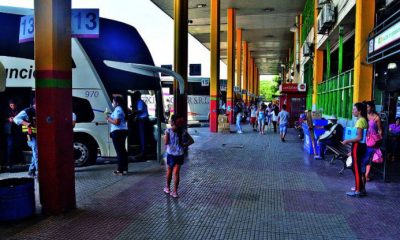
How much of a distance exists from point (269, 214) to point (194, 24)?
28533 mm

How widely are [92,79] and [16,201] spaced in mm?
5176

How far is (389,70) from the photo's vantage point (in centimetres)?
1077

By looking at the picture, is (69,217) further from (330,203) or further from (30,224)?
(330,203)

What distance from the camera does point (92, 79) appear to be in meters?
9.94

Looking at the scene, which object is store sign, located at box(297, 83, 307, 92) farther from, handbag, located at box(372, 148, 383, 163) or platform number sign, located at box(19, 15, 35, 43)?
platform number sign, located at box(19, 15, 35, 43)

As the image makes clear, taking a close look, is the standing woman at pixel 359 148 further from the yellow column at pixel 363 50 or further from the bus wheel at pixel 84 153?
the bus wheel at pixel 84 153

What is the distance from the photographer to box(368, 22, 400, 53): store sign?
8.48 m

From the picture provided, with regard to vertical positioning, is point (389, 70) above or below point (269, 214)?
above

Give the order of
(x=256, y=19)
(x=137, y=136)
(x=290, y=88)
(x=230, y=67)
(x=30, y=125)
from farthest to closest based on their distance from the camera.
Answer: (x=256, y=19) < (x=230, y=67) < (x=290, y=88) < (x=137, y=136) < (x=30, y=125)

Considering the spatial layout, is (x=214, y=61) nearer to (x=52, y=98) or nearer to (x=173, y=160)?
(x=173, y=160)

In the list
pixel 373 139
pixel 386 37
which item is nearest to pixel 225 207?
pixel 373 139

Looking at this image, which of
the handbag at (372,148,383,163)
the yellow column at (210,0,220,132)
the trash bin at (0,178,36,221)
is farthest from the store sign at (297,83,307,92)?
the trash bin at (0,178,36,221)

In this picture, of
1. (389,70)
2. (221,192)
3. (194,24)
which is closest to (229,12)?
(194,24)

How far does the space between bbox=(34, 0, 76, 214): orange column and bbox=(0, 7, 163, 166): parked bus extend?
4.22 m
